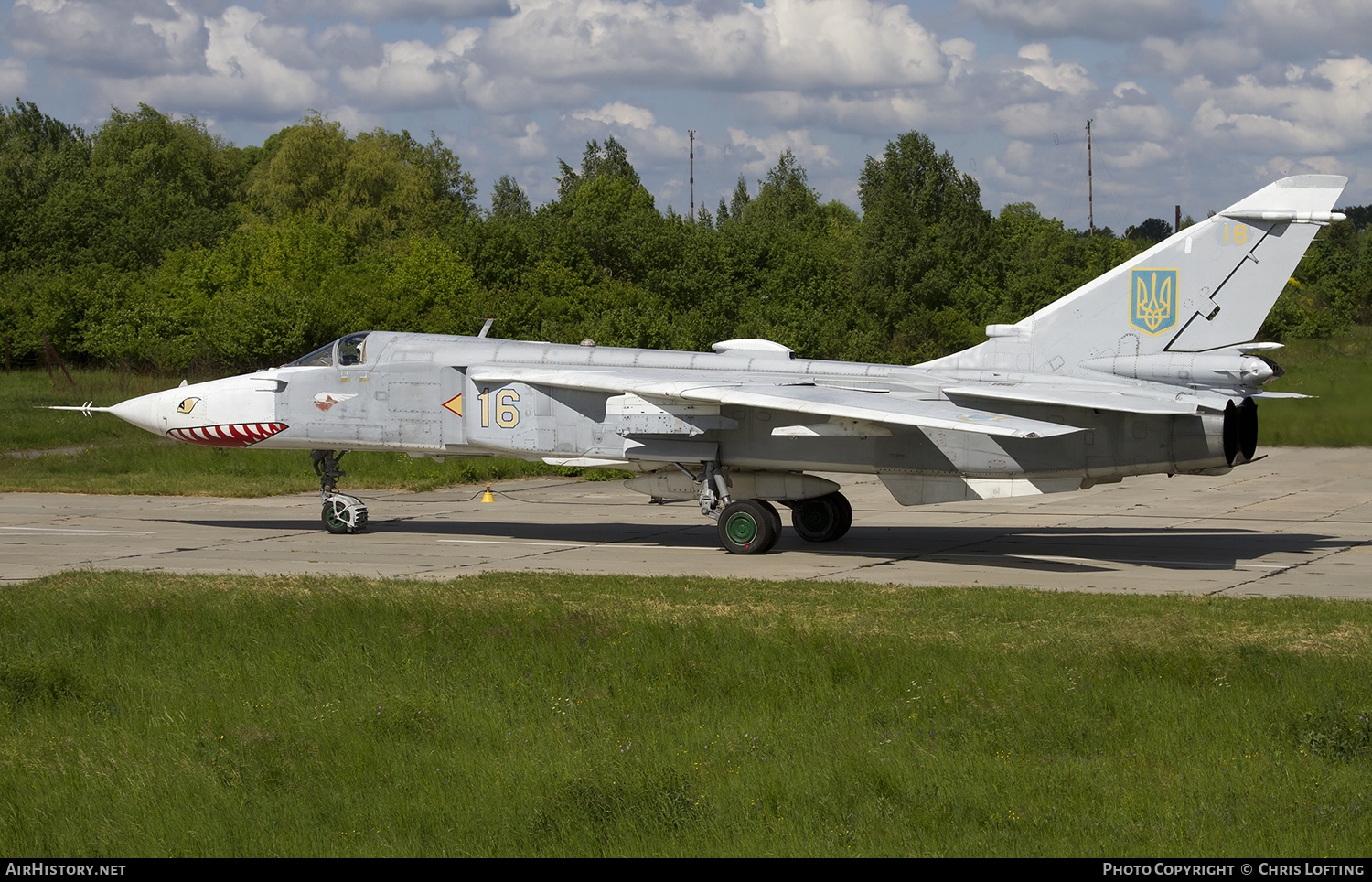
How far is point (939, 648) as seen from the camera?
30.7 ft

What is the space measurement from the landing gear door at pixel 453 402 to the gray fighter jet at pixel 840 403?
2 cm

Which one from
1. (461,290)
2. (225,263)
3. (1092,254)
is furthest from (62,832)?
(1092,254)

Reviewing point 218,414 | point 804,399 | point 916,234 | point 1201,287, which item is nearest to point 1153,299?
point 1201,287

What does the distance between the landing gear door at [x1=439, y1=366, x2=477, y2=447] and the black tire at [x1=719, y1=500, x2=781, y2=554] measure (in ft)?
12.7

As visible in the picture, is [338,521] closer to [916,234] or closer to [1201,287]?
[1201,287]

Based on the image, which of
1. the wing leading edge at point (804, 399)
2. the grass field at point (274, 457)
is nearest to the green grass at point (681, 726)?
the wing leading edge at point (804, 399)

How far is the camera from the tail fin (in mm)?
14227

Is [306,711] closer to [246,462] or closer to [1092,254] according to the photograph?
[246,462]

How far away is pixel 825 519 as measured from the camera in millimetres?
17203

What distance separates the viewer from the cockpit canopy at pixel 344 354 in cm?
1727

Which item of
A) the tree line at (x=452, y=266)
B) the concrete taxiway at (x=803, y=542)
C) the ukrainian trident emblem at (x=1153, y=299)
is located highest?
the tree line at (x=452, y=266)

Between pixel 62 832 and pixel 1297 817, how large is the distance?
6.22m

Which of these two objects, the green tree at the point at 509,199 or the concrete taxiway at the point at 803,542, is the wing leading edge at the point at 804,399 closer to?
the concrete taxiway at the point at 803,542

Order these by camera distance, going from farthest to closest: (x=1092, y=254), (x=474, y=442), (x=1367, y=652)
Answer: (x=1092, y=254), (x=474, y=442), (x=1367, y=652)
